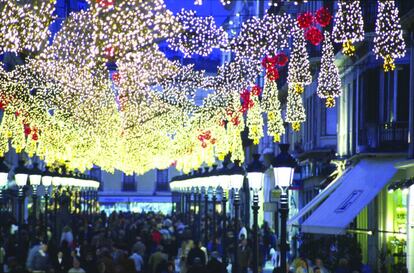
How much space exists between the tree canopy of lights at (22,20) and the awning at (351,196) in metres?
9.32

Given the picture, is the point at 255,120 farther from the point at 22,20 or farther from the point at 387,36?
the point at 22,20

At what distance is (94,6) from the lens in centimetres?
2372

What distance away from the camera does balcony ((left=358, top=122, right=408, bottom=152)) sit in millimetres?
35594

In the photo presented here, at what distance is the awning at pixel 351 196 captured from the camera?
3111 cm

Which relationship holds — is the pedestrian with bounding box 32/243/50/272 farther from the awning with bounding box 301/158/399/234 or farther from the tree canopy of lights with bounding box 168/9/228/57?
the awning with bounding box 301/158/399/234

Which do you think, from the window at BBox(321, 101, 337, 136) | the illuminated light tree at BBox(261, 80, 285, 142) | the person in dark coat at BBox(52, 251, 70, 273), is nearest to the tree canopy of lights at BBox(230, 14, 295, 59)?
the person in dark coat at BBox(52, 251, 70, 273)

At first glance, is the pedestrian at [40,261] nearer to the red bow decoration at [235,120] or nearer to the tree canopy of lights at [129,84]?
the tree canopy of lights at [129,84]

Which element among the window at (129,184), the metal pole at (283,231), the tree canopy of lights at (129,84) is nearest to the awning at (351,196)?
the tree canopy of lights at (129,84)

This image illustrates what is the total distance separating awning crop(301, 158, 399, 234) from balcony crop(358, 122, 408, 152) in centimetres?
40

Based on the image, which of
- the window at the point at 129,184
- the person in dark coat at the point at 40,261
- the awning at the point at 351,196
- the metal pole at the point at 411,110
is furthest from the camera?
the window at the point at 129,184

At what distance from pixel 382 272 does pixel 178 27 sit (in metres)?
8.77

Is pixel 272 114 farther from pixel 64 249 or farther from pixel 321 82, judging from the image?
pixel 64 249

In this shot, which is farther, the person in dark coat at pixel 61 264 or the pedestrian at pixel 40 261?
the person in dark coat at pixel 61 264

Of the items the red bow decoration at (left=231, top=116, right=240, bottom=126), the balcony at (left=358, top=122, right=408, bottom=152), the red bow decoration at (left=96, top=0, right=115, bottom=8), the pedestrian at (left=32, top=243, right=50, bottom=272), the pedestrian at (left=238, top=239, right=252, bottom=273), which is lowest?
the pedestrian at (left=238, top=239, right=252, bottom=273)
